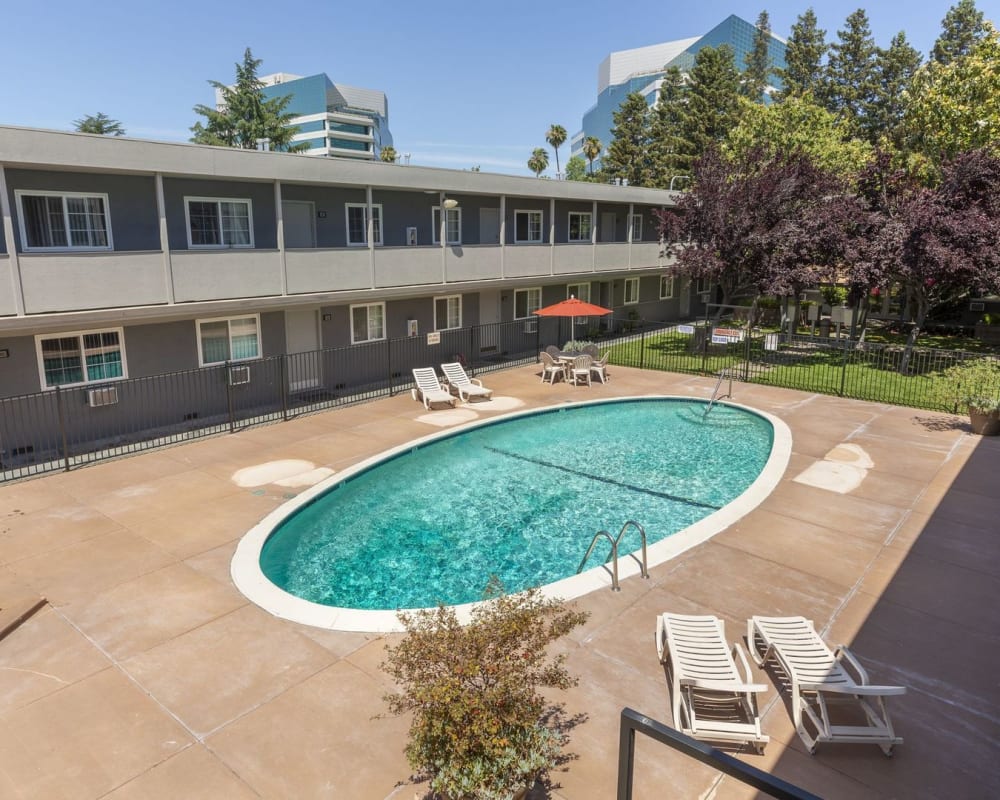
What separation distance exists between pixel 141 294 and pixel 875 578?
50.4 ft

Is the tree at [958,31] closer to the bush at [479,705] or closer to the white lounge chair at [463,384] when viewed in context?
the white lounge chair at [463,384]

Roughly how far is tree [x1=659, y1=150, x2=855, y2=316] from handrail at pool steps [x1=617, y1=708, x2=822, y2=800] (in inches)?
881

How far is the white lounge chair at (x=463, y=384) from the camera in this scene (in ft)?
65.5

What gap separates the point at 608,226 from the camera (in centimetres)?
3216

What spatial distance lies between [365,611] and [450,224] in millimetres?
18446

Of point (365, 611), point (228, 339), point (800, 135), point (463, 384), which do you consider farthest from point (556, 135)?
point (365, 611)

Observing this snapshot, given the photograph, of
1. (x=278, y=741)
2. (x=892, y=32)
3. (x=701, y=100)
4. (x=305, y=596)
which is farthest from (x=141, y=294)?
(x=892, y=32)

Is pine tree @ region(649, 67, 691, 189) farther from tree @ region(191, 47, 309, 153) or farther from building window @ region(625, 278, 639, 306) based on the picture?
tree @ region(191, 47, 309, 153)

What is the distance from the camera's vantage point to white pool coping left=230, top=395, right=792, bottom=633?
26.8ft

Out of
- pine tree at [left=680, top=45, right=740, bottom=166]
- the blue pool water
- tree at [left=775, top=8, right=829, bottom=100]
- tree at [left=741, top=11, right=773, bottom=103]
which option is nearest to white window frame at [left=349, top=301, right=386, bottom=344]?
the blue pool water

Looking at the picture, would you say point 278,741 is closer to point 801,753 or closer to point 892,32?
point 801,753

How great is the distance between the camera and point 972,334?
33688mm

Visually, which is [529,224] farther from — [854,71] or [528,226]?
[854,71]

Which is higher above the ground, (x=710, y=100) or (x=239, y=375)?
(x=710, y=100)
